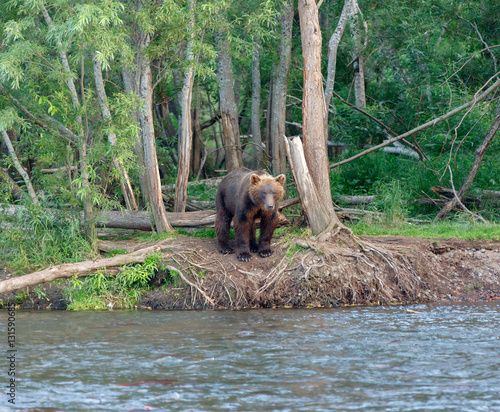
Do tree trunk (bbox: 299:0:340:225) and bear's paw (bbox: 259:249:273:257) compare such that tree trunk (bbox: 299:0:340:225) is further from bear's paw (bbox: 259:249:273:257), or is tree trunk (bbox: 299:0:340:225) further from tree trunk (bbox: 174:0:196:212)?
tree trunk (bbox: 174:0:196:212)

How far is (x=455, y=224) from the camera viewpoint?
12.0 metres

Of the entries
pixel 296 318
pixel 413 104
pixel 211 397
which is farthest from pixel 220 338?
pixel 413 104

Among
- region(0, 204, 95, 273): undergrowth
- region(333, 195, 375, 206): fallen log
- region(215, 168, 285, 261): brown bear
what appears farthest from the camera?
region(333, 195, 375, 206): fallen log

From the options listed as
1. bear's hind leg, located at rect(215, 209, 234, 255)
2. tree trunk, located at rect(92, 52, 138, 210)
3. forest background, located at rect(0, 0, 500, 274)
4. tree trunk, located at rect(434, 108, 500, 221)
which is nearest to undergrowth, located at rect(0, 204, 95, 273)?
forest background, located at rect(0, 0, 500, 274)

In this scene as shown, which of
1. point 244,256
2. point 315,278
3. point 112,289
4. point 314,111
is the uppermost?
point 314,111

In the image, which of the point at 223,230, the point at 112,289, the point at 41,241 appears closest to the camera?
the point at 112,289

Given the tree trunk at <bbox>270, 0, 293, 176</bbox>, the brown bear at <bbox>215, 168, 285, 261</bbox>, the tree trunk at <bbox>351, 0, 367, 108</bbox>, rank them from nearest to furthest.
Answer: the brown bear at <bbox>215, 168, 285, 261</bbox> < the tree trunk at <bbox>270, 0, 293, 176</bbox> < the tree trunk at <bbox>351, 0, 367, 108</bbox>

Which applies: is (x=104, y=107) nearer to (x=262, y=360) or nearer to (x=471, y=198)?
(x=262, y=360)

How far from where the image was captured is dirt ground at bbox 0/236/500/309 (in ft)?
30.7

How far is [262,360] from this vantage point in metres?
6.50

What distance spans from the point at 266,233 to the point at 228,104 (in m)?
5.33

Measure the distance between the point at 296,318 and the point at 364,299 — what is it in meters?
1.50

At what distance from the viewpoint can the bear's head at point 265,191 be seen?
9.31 meters

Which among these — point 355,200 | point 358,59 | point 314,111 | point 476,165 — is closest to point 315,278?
point 314,111
